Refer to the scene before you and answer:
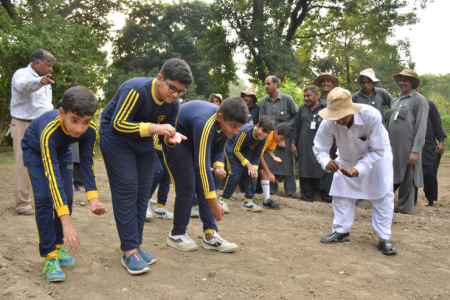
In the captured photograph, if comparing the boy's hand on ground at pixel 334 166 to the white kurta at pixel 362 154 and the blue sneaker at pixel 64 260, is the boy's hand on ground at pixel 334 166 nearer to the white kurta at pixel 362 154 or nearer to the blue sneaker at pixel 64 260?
the white kurta at pixel 362 154

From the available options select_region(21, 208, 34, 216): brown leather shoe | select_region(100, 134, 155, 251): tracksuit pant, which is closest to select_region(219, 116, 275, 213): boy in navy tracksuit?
select_region(100, 134, 155, 251): tracksuit pant

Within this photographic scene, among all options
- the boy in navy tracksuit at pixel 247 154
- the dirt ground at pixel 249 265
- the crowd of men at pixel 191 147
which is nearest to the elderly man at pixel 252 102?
the crowd of men at pixel 191 147

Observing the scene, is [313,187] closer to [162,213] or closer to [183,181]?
[162,213]

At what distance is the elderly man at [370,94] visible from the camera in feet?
20.5

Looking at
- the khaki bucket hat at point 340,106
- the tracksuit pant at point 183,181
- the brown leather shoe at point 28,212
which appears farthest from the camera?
the brown leather shoe at point 28,212

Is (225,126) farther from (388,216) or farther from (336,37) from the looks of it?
(336,37)

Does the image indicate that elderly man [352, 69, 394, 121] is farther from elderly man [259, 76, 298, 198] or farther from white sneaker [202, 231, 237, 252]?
white sneaker [202, 231, 237, 252]

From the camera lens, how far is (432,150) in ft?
21.7

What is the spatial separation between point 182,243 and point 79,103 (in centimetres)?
183

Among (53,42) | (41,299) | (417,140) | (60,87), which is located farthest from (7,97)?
(417,140)

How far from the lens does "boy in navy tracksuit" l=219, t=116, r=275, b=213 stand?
17.5ft

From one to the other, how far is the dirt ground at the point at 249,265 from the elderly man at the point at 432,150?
1.54 m

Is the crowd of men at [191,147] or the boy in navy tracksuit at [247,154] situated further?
the boy in navy tracksuit at [247,154]

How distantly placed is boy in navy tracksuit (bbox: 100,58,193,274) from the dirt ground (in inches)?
12.2
